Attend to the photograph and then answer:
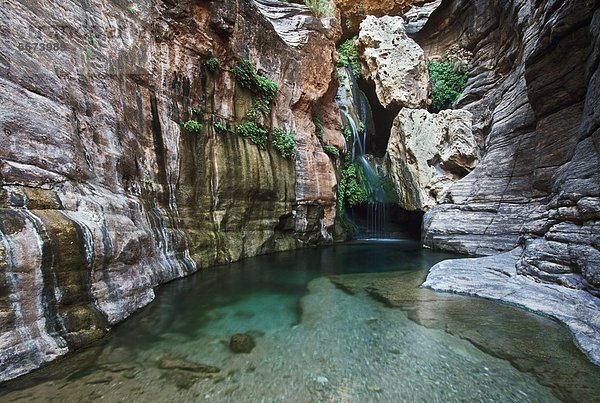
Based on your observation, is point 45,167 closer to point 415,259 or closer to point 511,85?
point 415,259

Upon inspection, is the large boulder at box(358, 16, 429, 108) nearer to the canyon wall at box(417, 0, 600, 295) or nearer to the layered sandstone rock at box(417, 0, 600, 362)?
the canyon wall at box(417, 0, 600, 295)

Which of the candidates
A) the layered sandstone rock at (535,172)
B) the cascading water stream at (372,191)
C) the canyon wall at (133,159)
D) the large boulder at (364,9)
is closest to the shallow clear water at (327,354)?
the canyon wall at (133,159)

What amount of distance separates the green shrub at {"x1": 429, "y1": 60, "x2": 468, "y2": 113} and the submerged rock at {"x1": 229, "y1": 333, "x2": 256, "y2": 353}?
1744cm

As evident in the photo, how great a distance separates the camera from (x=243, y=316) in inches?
190

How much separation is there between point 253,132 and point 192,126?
2446mm

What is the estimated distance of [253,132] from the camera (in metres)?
10.3

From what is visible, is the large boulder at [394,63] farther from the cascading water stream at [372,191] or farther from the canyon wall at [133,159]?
the canyon wall at [133,159]

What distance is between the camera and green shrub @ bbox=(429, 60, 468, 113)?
54.1ft

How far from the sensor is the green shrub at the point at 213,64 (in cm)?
890

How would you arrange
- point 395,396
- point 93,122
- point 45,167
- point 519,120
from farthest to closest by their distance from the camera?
1. point 519,120
2. point 93,122
3. point 45,167
4. point 395,396

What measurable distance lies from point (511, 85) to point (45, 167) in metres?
14.5

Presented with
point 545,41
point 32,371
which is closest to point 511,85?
point 545,41

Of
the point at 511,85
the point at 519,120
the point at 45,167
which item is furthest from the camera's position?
the point at 511,85

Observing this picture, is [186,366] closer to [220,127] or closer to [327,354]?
[327,354]
